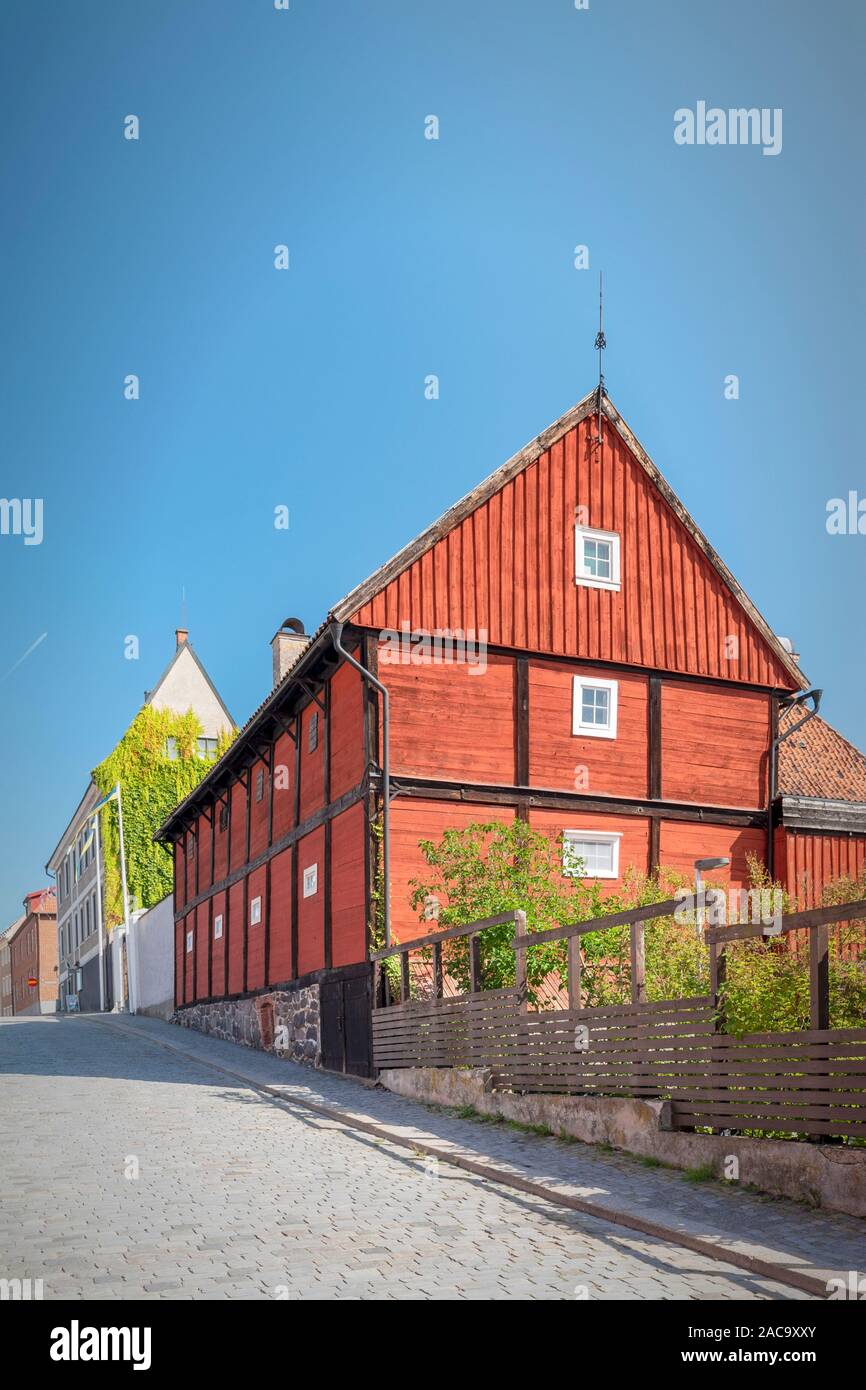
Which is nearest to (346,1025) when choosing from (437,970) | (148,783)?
(437,970)

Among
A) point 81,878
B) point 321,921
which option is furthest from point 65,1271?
point 81,878

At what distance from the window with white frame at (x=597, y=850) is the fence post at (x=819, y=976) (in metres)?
11.2

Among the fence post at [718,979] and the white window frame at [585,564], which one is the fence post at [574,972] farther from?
the white window frame at [585,564]

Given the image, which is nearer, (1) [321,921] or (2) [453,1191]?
(2) [453,1191]

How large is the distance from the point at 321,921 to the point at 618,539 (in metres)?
8.13

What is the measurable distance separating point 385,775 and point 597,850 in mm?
4047

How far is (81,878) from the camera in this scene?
2355 inches

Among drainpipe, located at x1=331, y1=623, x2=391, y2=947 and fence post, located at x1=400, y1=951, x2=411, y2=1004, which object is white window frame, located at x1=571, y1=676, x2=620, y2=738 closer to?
drainpipe, located at x1=331, y1=623, x2=391, y2=947

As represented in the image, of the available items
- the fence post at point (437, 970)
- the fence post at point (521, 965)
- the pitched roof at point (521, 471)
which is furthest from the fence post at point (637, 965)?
the pitched roof at point (521, 471)

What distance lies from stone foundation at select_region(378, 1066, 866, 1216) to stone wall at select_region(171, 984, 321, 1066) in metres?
6.58

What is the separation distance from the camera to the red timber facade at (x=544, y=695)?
18.7 m
